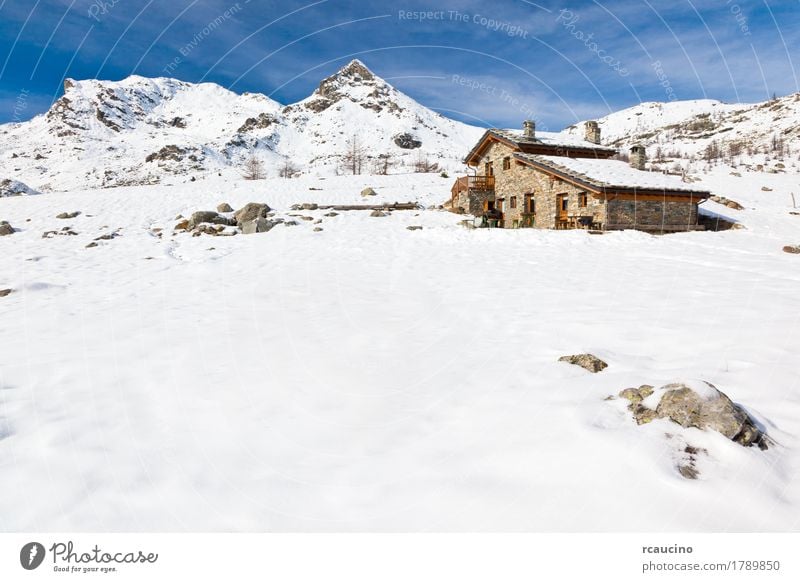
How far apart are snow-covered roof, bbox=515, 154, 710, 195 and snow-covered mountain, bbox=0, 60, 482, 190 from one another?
74.9 m

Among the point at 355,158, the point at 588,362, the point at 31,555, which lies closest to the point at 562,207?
the point at 588,362

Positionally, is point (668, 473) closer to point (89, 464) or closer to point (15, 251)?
point (89, 464)

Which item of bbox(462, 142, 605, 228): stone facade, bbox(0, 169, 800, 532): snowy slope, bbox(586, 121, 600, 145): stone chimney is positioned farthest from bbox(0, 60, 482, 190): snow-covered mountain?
bbox(0, 169, 800, 532): snowy slope

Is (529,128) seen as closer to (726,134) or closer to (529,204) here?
(529,204)

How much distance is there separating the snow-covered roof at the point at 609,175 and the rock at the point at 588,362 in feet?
60.2

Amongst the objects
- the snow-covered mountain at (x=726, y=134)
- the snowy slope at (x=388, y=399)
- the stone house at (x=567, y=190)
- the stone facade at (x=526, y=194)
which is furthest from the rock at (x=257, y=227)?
the snow-covered mountain at (x=726, y=134)

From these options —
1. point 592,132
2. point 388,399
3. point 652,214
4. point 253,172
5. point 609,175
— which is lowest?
point 388,399

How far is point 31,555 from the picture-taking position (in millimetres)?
2863

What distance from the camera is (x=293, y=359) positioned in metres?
6.31

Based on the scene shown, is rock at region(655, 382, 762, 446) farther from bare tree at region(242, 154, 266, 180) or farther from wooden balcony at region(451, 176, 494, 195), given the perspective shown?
bare tree at region(242, 154, 266, 180)

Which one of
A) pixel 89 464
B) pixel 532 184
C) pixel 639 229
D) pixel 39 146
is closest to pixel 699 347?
pixel 89 464

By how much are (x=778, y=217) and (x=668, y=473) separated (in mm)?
32415

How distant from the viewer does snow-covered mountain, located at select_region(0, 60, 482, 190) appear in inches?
4596

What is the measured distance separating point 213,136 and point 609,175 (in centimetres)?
18365
